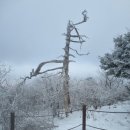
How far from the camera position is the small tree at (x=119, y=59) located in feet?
62.1

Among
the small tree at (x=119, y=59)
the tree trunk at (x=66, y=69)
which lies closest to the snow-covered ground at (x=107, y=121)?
the small tree at (x=119, y=59)

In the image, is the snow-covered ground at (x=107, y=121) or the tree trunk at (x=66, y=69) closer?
the snow-covered ground at (x=107, y=121)

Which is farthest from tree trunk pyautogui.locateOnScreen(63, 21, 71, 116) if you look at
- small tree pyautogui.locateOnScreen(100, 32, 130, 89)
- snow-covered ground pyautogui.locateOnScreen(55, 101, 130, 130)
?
small tree pyautogui.locateOnScreen(100, 32, 130, 89)

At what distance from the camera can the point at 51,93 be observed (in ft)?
83.3

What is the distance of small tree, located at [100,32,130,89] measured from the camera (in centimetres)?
1892

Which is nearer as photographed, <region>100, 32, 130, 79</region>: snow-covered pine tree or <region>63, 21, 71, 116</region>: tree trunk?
<region>100, 32, 130, 79</region>: snow-covered pine tree

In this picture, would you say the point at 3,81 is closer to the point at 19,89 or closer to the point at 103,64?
the point at 19,89

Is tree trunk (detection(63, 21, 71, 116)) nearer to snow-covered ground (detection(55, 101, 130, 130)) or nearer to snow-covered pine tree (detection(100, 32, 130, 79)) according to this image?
snow-covered ground (detection(55, 101, 130, 130))

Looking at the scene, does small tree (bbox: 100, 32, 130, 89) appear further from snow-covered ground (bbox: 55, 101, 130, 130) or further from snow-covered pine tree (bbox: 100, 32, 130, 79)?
snow-covered ground (bbox: 55, 101, 130, 130)

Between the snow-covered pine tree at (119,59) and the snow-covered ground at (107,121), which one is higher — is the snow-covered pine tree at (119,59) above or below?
above

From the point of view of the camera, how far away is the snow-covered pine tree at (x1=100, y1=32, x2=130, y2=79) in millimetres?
18922

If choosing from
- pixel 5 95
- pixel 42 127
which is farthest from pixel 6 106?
pixel 42 127

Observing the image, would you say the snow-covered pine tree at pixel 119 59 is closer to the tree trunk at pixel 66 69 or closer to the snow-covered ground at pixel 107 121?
the snow-covered ground at pixel 107 121

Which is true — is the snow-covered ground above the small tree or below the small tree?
below
